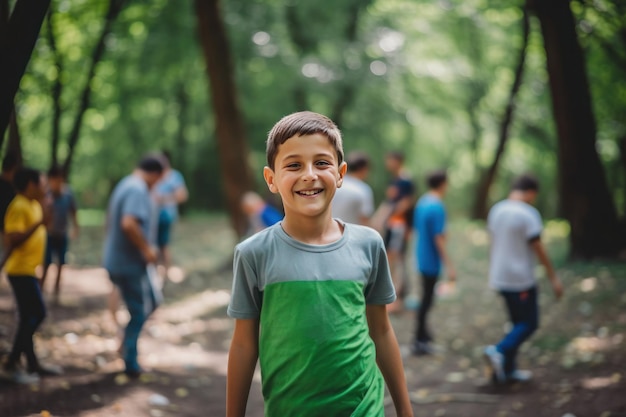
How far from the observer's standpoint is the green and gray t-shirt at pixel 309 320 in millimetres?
2506

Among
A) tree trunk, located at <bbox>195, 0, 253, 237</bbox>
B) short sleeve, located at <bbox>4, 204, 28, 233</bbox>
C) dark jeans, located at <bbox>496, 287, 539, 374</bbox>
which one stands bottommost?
dark jeans, located at <bbox>496, 287, 539, 374</bbox>

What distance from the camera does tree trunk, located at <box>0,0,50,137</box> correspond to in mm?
3846

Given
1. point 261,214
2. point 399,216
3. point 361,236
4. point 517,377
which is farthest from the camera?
point 399,216

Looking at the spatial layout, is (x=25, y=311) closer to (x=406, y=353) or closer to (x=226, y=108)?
(x=406, y=353)

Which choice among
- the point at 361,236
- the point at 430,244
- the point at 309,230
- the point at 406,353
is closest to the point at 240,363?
the point at 309,230

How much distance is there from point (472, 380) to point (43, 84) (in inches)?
428

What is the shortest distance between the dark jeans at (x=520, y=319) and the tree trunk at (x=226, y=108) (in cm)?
823

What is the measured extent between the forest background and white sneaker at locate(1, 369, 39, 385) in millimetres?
2429

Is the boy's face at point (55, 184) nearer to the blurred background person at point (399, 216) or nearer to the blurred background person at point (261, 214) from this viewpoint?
the blurred background person at point (261, 214)

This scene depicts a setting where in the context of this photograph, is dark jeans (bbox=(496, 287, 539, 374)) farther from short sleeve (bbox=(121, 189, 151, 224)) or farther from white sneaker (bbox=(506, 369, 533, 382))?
short sleeve (bbox=(121, 189, 151, 224))

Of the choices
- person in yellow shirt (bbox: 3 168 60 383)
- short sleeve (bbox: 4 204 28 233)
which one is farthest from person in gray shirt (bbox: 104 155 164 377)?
short sleeve (bbox: 4 204 28 233)

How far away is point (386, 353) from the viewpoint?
284 cm

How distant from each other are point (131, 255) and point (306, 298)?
15.8 ft

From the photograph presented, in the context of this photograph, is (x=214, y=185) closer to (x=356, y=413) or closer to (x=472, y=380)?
(x=472, y=380)
